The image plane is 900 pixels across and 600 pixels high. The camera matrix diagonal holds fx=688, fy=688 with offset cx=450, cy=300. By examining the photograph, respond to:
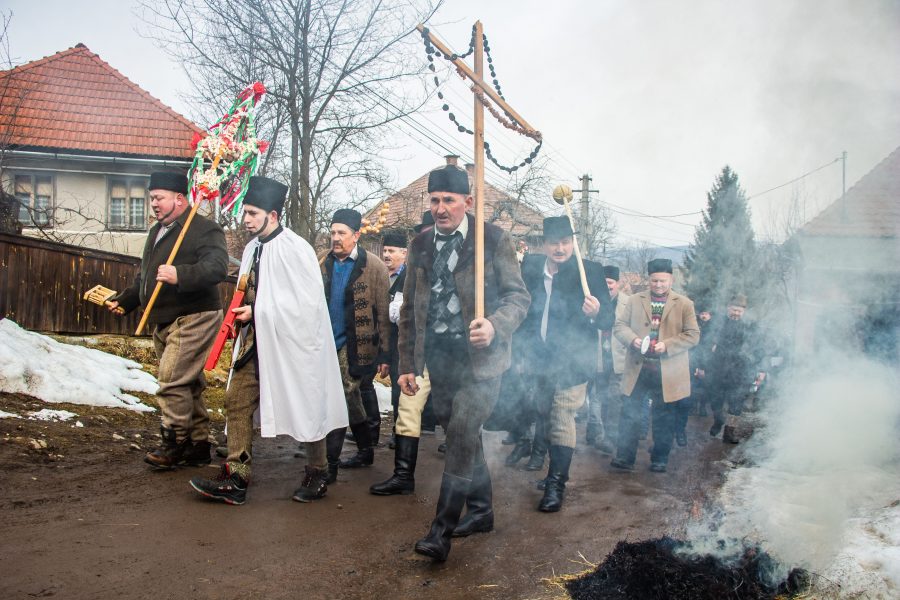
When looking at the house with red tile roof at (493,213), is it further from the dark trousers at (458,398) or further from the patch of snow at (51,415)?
the dark trousers at (458,398)

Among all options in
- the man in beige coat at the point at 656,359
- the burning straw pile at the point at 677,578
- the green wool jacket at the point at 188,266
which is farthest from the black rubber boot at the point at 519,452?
the burning straw pile at the point at 677,578

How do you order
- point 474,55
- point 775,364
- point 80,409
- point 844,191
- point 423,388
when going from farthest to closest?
1. point 775,364
2. point 844,191
3. point 80,409
4. point 423,388
5. point 474,55

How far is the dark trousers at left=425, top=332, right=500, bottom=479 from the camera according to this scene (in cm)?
392

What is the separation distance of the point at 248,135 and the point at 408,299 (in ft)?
7.31

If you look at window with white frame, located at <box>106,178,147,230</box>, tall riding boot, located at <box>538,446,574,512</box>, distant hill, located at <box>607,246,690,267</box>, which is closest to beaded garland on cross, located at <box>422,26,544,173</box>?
tall riding boot, located at <box>538,446,574,512</box>

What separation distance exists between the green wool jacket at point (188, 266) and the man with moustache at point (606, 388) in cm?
458

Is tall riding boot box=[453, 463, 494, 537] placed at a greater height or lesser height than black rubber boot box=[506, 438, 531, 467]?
greater

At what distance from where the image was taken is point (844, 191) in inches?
302

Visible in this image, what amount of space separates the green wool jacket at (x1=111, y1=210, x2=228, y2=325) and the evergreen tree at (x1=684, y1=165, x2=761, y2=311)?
6.99 metres

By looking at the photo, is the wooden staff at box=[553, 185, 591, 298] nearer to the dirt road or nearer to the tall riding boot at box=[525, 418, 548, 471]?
the tall riding boot at box=[525, 418, 548, 471]

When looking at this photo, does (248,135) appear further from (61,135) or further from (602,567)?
(61,135)

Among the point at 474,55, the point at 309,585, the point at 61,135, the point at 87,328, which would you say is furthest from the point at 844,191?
the point at 61,135

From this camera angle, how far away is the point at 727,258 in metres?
10.9

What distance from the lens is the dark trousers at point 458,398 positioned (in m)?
3.92
